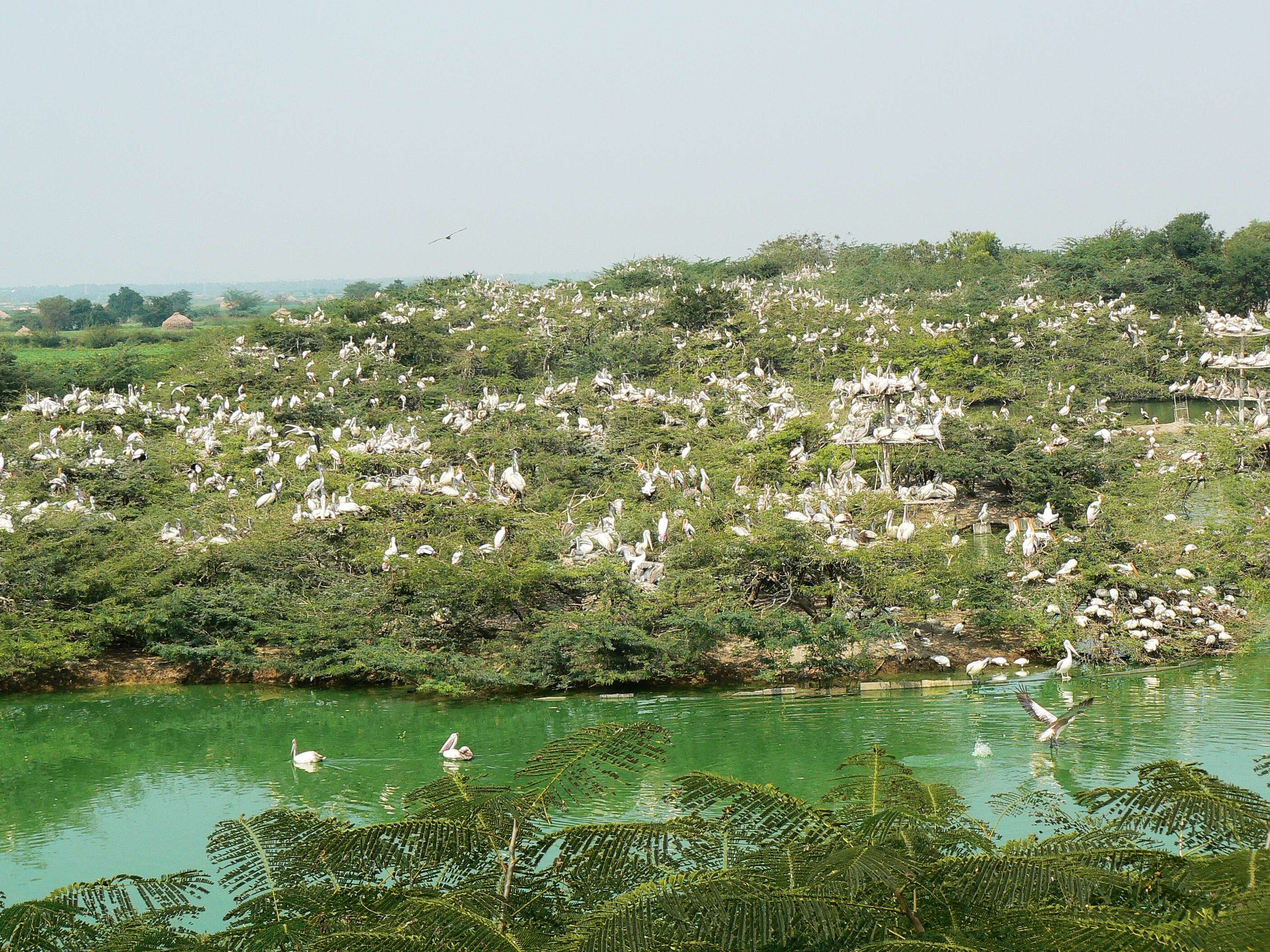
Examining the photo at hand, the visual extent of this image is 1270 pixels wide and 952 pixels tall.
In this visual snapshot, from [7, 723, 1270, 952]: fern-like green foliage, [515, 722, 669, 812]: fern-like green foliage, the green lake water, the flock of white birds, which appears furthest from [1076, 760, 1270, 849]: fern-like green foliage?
the flock of white birds

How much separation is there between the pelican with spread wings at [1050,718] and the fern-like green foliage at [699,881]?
3.49 m

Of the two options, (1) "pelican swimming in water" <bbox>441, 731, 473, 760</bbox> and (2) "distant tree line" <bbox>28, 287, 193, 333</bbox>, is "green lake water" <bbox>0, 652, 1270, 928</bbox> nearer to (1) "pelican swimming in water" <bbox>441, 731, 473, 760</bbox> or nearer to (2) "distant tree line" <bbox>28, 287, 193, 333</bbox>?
(1) "pelican swimming in water" <bbox>441, 731, 473, 760</bbox>

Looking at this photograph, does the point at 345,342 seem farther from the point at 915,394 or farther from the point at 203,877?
the point at 203,877

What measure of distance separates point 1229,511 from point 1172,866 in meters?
12.7

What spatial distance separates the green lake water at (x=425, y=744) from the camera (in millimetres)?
8562

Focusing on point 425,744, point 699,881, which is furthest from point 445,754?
point 699,881

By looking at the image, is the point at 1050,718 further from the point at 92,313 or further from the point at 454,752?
the point at 92,313

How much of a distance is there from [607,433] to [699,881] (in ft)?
55.6

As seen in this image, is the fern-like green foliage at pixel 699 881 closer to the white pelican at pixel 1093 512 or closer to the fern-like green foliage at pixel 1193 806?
the fern-like green foliage at pixel 1193 806

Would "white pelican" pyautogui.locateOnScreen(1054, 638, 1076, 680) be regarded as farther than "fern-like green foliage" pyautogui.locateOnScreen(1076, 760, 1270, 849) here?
Yes

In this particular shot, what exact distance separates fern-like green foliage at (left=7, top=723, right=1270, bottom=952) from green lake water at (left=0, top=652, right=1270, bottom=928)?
355cm

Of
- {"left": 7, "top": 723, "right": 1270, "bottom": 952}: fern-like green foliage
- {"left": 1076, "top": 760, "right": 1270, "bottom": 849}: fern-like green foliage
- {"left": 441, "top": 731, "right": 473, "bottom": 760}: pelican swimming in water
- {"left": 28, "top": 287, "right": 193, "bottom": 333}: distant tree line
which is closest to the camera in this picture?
{"left": 7, "top": 723, "right": 1270, "bottom": 952}: fern-like green foliage

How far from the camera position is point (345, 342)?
28.1 metres

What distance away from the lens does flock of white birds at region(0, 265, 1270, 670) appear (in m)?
13.4
